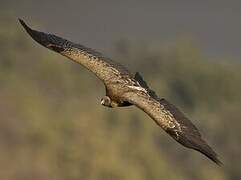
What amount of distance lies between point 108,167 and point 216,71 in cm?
2220

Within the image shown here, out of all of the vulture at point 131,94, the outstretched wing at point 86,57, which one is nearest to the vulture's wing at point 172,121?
the vulture at point 131,94

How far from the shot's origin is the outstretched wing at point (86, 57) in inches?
613

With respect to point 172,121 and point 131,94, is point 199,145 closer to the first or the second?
point 172,121

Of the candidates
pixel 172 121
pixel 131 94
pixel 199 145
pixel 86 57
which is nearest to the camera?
pixel 199 145

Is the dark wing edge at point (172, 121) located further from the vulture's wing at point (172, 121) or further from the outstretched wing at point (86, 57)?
the outstretched wing at point (86, 57)

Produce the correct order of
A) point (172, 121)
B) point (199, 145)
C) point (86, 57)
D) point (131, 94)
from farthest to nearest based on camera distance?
1. point (86, 57)
2. point (131, 94)
3. point (172, 121)
4. point (199, 145)

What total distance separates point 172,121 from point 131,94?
4.05ft

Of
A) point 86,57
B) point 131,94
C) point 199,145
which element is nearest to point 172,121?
point 199,145

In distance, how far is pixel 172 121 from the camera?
13.5 metres

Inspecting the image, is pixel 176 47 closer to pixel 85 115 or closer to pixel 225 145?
pixel 225 145

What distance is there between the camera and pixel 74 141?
1959 inches

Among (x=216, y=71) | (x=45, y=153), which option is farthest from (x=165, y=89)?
(x=45, y=153)

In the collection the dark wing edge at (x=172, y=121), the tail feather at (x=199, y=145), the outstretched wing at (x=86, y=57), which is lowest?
the tail feather at (x=199, y=145)

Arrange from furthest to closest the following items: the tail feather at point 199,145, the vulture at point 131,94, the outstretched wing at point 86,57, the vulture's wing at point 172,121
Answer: the outstretched wing at point 86,57, the vulture at point 131,94, the vulture's wing at point 172,121, the tail feather at point 199,145
